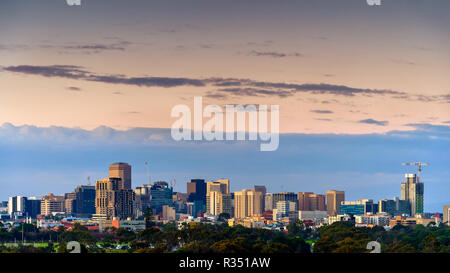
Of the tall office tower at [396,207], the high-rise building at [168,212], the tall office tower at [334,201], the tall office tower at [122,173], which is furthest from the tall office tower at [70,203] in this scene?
the tall office tower at [396,207]

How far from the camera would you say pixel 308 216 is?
2515 inches

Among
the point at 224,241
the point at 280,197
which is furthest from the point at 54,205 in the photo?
the point at 224,241

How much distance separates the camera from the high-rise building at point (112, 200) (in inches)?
2699

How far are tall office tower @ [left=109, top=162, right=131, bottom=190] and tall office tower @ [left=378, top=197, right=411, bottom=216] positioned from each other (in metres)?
27.9

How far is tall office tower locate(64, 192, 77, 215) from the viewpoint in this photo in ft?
259

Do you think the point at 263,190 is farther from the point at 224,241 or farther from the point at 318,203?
the point at 224,241

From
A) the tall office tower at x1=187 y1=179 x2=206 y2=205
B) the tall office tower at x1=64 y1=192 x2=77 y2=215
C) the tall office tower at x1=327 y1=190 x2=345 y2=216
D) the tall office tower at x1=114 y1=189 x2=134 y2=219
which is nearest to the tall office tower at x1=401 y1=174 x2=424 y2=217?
the tall office tower at x1=327 y1=190 x2=345 y2=216

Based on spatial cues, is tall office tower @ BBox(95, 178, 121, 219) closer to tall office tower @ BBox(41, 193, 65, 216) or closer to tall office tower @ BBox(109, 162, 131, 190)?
tall office tower @ BBox(109, 162, 131, 190)

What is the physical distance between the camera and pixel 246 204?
68.6m

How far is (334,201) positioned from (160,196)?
681 inches

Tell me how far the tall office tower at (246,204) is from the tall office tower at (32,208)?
2365cm
